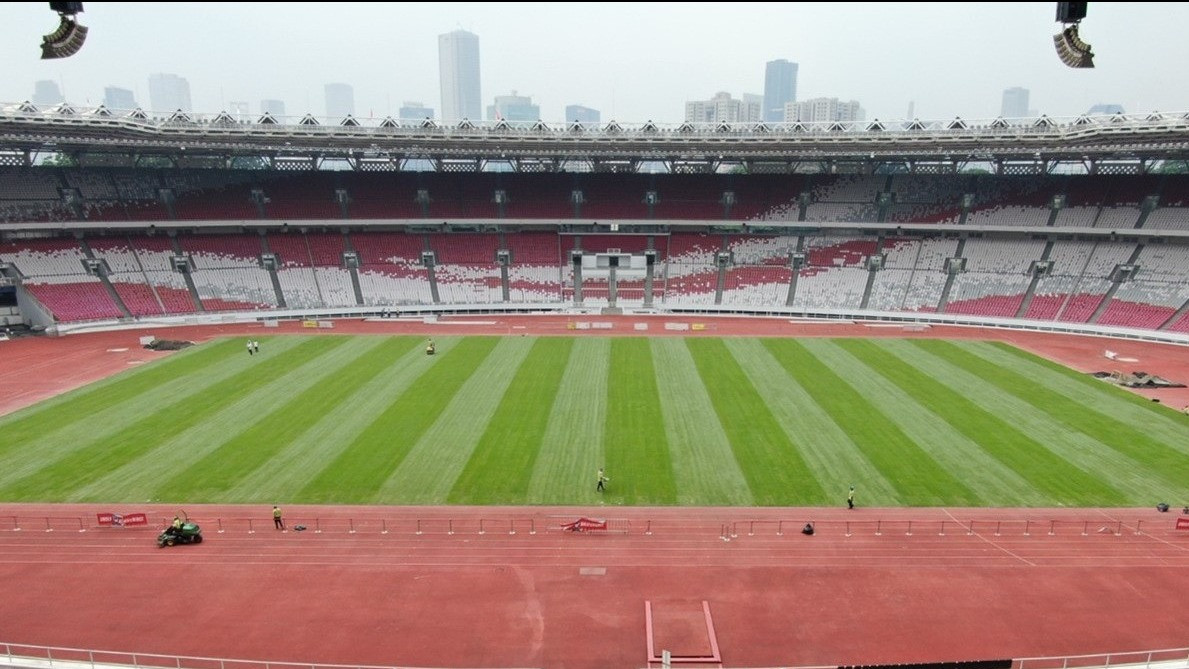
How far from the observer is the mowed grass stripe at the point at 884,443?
2100 cm

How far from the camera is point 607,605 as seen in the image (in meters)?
15.5

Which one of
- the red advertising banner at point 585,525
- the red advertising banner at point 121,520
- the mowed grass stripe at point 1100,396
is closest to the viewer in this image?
the red advertising banner at point 585,525

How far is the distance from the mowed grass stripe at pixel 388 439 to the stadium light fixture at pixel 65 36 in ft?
44.3

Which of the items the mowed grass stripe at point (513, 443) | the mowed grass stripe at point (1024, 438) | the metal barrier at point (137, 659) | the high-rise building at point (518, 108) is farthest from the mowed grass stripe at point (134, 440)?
the high-rise building at point (518, 108)

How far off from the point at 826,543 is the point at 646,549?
488 centimetres

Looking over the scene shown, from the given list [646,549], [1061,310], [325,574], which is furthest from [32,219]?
[1061,310]

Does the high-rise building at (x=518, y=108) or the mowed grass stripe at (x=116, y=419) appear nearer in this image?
the mowed grass stripe at (x=116, y=419)

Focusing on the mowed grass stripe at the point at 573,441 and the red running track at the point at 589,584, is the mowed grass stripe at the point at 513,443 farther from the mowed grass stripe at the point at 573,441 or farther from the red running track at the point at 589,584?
the red running track at the point at 589,584

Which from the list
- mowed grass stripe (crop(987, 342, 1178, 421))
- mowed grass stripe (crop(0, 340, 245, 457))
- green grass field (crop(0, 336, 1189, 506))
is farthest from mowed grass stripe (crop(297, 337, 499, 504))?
mowed grass stripe (crop(987, 342, 1178, 421))

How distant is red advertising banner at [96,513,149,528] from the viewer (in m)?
19.1

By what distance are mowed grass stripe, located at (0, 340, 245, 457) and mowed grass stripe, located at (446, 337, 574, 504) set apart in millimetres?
15154

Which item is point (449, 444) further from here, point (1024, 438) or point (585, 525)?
point (1024, 438)

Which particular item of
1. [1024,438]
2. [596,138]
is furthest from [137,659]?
[596,138]

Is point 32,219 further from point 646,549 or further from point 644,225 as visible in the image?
point 646,549
